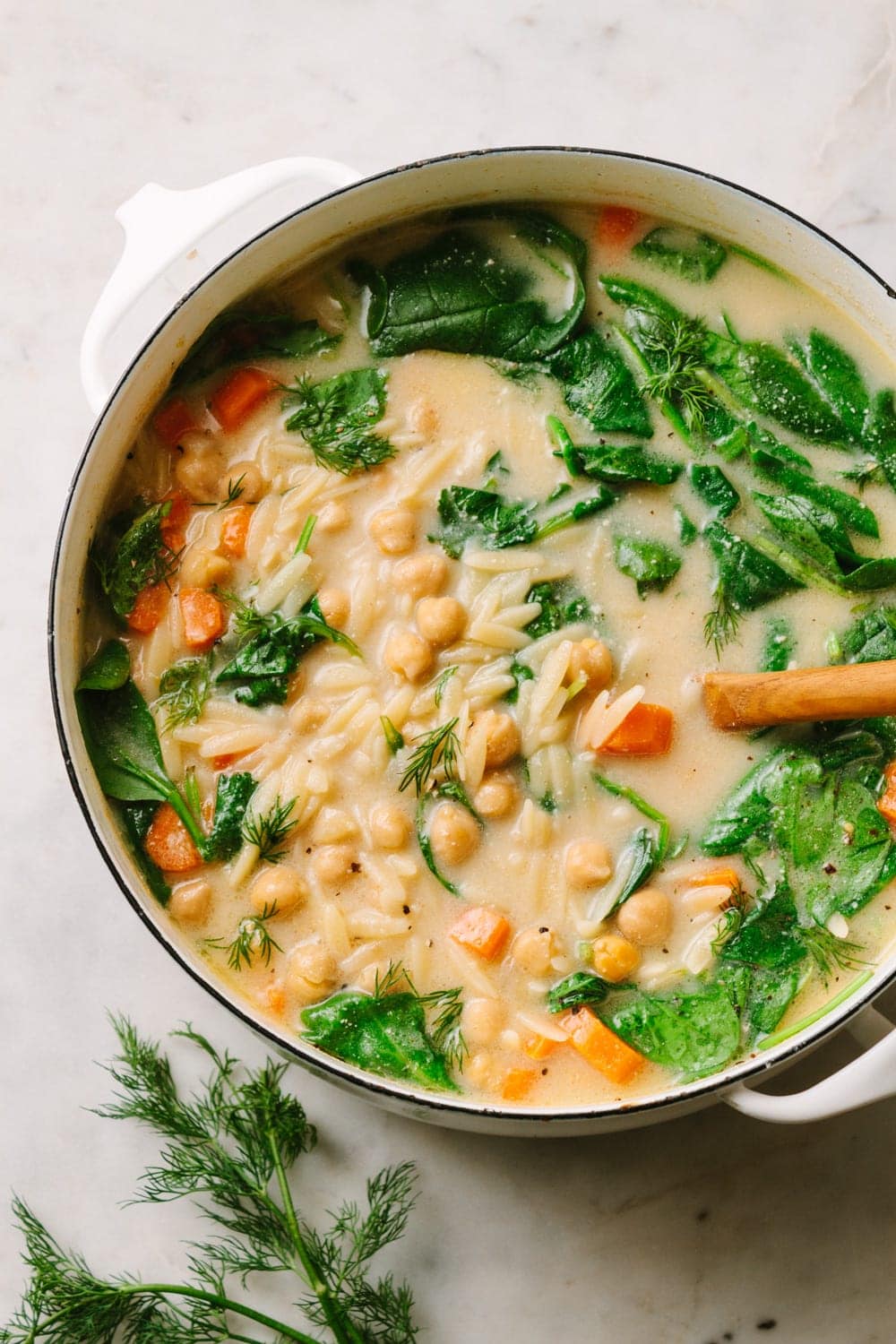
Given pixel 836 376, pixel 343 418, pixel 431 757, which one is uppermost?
pixel 836 376

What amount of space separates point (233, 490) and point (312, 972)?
1321 millimetres

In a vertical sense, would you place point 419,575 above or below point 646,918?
above

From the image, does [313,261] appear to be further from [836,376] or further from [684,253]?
[836,376]

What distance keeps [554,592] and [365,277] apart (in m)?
1.07

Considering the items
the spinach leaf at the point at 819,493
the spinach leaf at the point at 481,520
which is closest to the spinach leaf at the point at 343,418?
the spinach leaf at the point at 481,520

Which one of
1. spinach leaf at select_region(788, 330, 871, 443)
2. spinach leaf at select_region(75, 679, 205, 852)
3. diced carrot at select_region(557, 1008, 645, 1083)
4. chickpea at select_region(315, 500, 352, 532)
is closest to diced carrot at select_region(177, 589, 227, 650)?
spinach leaf at select_region(75, 679, 205, 852)

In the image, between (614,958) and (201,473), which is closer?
(614,958)

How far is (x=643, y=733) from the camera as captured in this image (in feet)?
11.9

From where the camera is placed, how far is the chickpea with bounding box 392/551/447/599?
3680 millimetres

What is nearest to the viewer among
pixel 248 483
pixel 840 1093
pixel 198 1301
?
pixel 840 1093

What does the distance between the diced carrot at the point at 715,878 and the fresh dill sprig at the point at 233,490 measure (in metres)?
1.61

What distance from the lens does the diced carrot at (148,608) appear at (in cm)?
373

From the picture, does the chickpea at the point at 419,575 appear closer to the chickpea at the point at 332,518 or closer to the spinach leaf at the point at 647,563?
the chickpea at the point at 332,518

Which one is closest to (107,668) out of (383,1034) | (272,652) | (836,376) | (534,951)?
(272,652)
